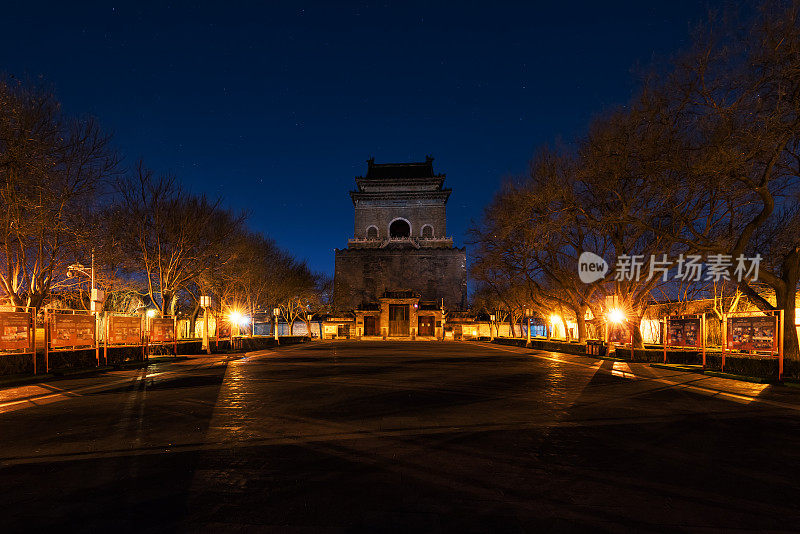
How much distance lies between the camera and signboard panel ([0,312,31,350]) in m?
13.0

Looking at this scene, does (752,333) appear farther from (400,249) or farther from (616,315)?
(400,249)

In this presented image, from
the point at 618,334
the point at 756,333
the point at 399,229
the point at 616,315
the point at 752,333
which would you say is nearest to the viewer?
the point at 756,333

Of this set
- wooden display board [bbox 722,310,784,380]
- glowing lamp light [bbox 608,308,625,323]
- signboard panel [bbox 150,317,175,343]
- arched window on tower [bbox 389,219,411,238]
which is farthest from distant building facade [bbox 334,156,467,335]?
wooden display board [bbox 722,310,784,380]

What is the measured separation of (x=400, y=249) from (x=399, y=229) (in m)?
5.01

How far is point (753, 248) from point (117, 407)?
2716 centimetres

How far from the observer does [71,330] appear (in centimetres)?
1588

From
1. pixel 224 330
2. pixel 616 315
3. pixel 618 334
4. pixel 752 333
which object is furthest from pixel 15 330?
pixel 618 334

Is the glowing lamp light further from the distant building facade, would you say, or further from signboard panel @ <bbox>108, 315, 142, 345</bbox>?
the distant building facade

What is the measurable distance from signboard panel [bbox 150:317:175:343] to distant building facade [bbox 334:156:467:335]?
1486 inches

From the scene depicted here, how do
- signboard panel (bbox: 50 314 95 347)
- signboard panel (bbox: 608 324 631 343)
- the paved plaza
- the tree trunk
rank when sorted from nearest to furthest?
the paved plaza
the tree trunk
signboard panel (bbox: 50 314 95 347)
signboard panel (bbox: 608 324 631 343)

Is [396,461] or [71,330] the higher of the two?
[71,330]

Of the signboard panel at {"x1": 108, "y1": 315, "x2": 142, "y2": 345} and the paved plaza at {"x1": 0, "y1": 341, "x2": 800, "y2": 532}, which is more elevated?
the signboard panel at {"x1": 108, "y1": 315, "x2": 142, "y2": 345}

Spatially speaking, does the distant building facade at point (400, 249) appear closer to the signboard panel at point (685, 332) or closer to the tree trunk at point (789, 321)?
the signboard panel at point (685, 332)

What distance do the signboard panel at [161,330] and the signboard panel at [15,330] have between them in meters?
7.81
